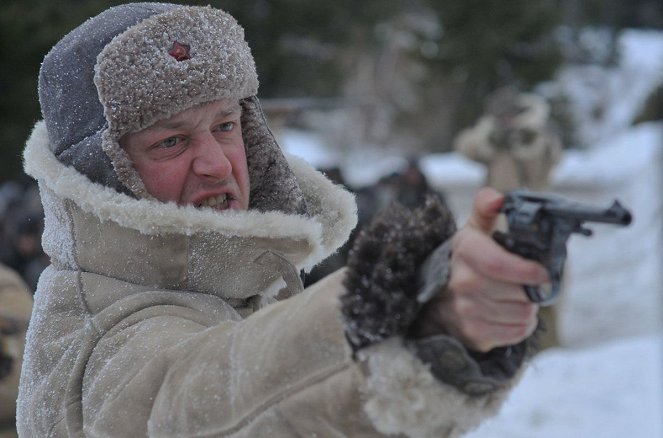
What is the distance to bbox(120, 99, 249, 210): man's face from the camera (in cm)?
164

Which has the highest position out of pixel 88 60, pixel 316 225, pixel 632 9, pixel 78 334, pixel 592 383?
pixel 88 60

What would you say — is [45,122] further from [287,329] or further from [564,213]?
[564,213]

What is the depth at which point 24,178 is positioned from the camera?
10.8 metres

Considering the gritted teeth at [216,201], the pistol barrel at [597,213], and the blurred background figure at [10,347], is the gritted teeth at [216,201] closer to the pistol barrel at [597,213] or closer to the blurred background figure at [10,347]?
the pistol barrel at [597,213]

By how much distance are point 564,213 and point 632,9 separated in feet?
84.4

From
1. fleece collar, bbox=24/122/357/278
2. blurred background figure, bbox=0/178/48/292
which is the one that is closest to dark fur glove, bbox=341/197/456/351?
fleece collar, bbox=24/122/357/278

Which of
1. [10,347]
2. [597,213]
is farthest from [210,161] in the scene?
[10,347]

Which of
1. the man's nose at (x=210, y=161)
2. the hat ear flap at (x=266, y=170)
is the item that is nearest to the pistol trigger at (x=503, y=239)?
the man's nose at (x=210, y=161)

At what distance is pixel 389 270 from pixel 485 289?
0.12 m

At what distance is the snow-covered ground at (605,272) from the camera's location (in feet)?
19.9

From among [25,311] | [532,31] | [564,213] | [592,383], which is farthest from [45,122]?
[532,31]

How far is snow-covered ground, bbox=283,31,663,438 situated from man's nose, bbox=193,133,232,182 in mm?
641

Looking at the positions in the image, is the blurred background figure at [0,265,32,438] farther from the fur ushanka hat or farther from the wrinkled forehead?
the wrinkled forehead

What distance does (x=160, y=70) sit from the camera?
5.24ft
